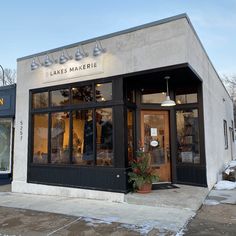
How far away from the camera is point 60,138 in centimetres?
779

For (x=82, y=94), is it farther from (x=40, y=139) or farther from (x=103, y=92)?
(x=40, y=139)

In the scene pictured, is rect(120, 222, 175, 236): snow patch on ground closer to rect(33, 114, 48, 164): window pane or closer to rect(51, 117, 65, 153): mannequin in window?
rect(51, 117, 65, 153): mannequin in window

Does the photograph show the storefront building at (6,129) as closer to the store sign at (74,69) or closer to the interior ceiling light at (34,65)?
the interior ceiling light at (34,65)

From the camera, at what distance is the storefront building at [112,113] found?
21.4 ft

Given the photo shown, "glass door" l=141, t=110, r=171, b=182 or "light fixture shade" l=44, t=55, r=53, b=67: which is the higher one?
"light fixture shade" l=44, t=55, r=53, b=67

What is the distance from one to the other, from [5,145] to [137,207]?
21.0ft

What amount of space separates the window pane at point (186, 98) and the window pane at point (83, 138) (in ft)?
9.28

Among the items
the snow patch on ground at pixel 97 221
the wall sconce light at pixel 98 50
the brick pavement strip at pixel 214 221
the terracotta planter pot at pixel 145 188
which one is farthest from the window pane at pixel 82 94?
the brick pavement strip at pixel 214 221

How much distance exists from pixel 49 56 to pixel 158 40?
11.9ft

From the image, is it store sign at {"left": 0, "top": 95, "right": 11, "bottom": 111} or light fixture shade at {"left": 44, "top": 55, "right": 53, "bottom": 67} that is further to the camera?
store sign at {"left": 0, "top": 95, "right": 11, "bottom": 111}

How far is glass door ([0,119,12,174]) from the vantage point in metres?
9.69

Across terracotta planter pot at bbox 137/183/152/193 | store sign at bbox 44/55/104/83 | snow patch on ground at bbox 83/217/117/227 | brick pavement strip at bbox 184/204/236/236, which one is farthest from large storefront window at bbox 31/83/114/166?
brick pavement strip at bbox 184/204/236/236

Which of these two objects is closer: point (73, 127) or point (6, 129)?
point (73, 127)

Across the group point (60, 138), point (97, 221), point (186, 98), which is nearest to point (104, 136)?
point (60, 138)
